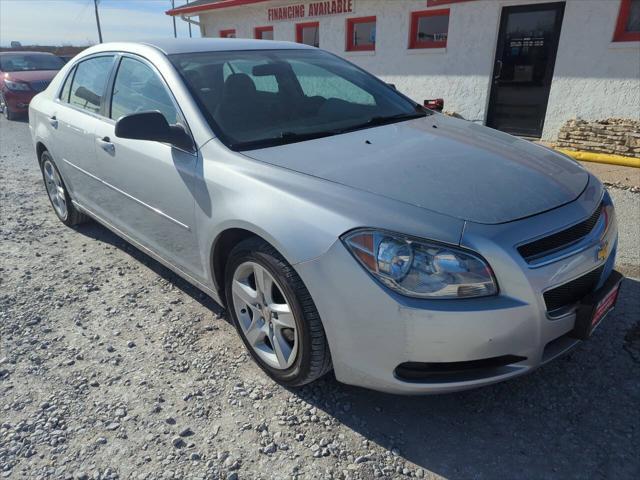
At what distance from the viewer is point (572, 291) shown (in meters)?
2.03

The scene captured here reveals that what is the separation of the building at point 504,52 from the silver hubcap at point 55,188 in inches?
290

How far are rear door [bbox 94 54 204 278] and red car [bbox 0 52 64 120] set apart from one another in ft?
34.6

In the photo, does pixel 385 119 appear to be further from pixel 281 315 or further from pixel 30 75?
pixel 30 75

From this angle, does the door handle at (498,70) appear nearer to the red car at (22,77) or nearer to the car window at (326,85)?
the car window at (326,85)

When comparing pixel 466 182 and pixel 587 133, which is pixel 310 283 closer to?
pixel 466 182

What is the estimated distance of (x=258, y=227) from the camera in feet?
7.18

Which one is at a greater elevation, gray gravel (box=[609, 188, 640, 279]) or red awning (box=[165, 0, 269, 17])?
red awning (box=[165, 0, 269, 17])

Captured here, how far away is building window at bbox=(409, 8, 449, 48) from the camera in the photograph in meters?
9.50

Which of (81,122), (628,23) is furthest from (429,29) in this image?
(81,122)

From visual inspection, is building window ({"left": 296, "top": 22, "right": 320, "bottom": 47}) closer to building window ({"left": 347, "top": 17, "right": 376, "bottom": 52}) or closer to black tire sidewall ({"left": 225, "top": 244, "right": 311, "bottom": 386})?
building window ({"left": 347, "top": 17, "right": 376, "bottom": 52})

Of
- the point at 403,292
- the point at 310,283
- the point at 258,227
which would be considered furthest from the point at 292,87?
the point at 403,292

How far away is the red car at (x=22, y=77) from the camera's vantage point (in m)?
12.1

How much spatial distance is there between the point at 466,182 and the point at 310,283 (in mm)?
840

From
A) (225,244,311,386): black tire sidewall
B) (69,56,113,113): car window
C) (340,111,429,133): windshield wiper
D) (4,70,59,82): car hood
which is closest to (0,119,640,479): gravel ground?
(225,244,311,386): black tire sidewall
